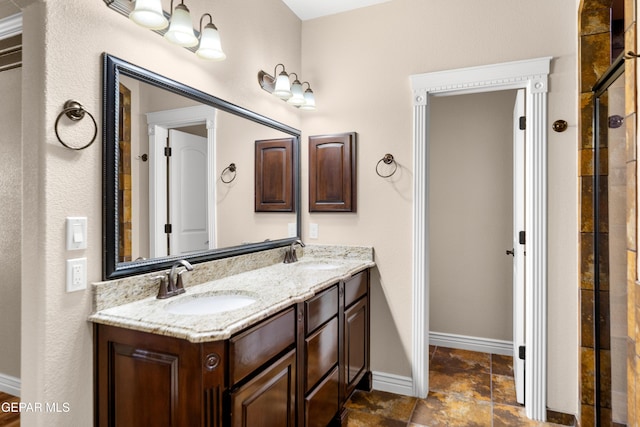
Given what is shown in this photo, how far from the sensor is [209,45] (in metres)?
1.79

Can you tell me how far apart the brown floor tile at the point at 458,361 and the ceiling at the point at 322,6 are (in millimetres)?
2839

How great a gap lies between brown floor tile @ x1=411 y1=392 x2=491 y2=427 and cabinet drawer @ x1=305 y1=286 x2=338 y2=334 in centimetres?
91

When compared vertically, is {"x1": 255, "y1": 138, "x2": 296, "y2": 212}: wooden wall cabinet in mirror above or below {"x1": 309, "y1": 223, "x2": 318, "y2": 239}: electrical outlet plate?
above

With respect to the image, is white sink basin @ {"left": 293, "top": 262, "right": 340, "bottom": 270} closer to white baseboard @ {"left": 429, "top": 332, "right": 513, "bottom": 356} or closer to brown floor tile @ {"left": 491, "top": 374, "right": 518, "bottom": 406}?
brown floor tile @ {"left": 491, "top": 374, "right": 518, "bottom": 406}

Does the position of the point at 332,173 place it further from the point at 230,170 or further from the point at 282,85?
the point at 230,170

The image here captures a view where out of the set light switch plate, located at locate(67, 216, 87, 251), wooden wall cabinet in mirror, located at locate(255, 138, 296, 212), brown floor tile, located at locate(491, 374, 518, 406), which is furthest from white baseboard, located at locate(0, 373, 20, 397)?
brown floor tile, located at locate(491, 374, 518, 406)

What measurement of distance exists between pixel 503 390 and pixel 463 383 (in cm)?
26

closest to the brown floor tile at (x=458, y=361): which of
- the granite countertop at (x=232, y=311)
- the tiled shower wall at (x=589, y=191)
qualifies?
the tiled shower wall at (x=589, y=191)

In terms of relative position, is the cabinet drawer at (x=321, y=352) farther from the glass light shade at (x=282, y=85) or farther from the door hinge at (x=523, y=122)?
the door hinge at (x=523, y=122)

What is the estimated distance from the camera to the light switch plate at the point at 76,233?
1.34 meters

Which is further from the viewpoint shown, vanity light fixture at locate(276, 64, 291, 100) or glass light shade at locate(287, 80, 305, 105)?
glass light shade at locate(287, 80, 305, 105)

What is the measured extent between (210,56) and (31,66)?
2.40 ft

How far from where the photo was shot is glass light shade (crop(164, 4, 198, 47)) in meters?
→ 1.62

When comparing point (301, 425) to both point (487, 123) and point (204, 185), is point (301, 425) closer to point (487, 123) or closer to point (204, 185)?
point (204, 185)
